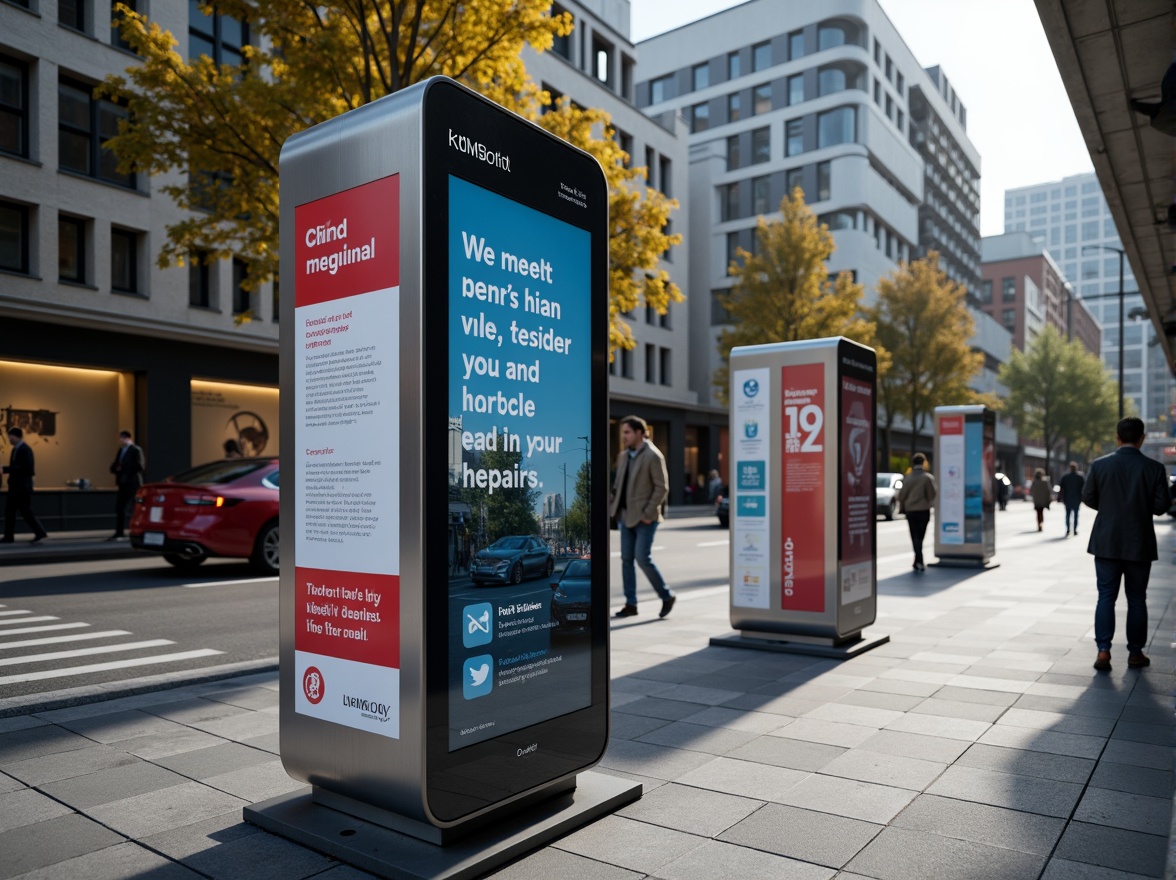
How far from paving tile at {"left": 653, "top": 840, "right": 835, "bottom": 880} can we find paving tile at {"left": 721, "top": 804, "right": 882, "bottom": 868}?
6 cm

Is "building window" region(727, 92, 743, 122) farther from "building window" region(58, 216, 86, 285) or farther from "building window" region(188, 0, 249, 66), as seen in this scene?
"building window" region(58, 216, 86, 285)

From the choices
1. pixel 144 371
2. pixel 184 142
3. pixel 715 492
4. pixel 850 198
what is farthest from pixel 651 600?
pixel 850 198

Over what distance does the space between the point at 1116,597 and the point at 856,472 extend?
2.12 m

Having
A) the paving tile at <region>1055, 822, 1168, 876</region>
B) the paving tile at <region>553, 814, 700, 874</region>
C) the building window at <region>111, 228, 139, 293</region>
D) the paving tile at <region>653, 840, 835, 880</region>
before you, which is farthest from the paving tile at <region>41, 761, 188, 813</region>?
the building window at <region>111, 228, 139, 293</region>

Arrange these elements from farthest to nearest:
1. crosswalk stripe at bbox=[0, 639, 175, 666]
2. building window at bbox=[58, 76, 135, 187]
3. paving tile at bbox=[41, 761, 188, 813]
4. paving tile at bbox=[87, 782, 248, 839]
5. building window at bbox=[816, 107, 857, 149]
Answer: building window at bbox=[816, 107, 857, 149] < building window at bbox=[58, 76, 135, 187] < crosswalk stripe at bbox=[0, 639, 175, 666] < paving tile at bbox=[41, 761, 188, 813] < paving tile at bbox=[87, 782, 248, 839]

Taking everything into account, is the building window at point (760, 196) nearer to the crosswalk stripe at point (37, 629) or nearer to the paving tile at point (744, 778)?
the crosswalk stripe at point (37, 629)

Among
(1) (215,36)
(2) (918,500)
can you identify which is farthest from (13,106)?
(2) (918,500)

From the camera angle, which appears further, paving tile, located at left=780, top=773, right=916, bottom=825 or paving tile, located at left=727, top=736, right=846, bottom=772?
paving tile, located at left=727, top=736, right=846, bottom=772

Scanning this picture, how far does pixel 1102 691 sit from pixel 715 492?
3359 cm

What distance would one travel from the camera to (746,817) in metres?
4.01

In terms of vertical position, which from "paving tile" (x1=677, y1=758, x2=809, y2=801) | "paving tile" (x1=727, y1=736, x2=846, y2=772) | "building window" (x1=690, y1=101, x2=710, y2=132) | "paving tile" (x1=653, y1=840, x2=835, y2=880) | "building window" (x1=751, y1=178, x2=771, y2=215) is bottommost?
"paving tile" (x1=727, y1=736, x2=846, y2=772)

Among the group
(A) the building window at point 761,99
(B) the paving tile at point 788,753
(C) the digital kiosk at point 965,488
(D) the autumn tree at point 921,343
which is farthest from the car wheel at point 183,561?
(A) the building window at point 761,99

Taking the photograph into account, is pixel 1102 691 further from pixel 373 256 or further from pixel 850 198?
pixel 850 198

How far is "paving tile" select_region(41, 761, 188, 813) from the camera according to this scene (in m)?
4.18
